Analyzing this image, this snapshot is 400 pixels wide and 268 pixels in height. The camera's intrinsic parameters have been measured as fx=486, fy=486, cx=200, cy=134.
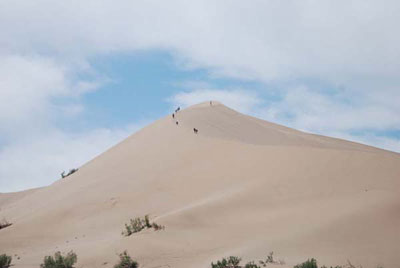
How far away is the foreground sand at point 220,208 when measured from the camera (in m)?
12.7

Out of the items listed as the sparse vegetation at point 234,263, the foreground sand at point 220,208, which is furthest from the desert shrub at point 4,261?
the sparse vegetation at point 234,263

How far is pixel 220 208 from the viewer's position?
1616cm

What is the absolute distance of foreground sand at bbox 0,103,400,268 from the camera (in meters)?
12.7

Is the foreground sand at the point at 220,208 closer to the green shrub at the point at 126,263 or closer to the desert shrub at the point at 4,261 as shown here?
the green shrub at the point at 126,263

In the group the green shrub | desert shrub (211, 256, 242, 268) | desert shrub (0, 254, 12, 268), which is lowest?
desert shrub (211, 256, 242, 268)

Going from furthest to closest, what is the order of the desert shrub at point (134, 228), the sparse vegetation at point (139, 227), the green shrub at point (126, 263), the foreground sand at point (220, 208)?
the desert shrub at point (134, 228) → the sparse vegetation at point (139, 227) → the foreground sand at point (220, 208) → the green shrub at point (126, 263)

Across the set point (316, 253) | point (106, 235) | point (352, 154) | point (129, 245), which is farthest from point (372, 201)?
point (106, 235)

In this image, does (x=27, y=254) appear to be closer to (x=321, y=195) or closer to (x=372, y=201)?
(x=321, y=195)

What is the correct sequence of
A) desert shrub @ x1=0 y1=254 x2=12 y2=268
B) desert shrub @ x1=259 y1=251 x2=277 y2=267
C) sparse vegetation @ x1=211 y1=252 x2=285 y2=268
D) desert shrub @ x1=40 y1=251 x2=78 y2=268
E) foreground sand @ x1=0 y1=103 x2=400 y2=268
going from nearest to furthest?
sparse vegetation @ x1=211 y1=252 x2=285 y2=268, desert shrub @ x1=259 y1=251 x2=277 y2=267, desert shrub @ x1=40 y1=251 x2=78 y2=268, foreground sand @ x1=0 y1=103 x2=400 y2=268, desert shrub @ x1=0 y1=254 x2=12 y2=268

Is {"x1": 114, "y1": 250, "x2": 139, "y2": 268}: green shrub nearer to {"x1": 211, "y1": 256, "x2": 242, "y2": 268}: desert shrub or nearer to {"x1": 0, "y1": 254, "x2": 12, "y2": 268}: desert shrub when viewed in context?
{"x1": 211, "y1": 256, "x2": 242, "y2": 268}: desert shrub

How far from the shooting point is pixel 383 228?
12859 millimetres

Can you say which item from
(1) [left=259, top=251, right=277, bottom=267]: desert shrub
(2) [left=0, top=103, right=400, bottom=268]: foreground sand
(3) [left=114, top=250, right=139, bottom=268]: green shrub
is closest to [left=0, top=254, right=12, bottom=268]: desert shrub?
(2) [left=0, top=103, right=400, bottom=268]: foreground sand

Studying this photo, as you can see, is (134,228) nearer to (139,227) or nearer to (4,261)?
(139,227)

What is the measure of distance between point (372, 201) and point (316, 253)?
3.50m
